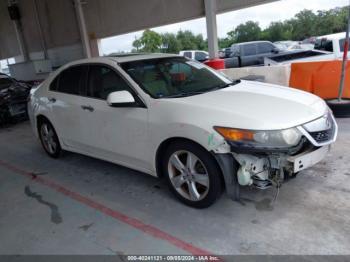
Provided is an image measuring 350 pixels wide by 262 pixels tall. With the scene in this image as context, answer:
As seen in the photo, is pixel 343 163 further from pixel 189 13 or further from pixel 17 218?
pixel 189 13

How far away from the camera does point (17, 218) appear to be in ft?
11.3

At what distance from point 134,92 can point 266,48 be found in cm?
1476

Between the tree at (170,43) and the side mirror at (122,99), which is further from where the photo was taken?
the tree at (170,43)

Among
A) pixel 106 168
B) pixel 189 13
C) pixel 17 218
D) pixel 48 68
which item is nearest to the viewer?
pixel 17 218

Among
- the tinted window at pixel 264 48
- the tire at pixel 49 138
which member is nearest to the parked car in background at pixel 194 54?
the tinted window at pixel 264 48

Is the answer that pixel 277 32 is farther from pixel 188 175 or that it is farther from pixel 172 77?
pixel 188 175

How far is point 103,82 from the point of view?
393cm

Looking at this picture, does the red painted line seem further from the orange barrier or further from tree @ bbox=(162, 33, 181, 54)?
tree @ bbox=(162, 33, 181, 54)

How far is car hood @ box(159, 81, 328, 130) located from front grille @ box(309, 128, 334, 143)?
0.15 metres

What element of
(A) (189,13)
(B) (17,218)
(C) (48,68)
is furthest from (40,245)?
(C) (48,68)

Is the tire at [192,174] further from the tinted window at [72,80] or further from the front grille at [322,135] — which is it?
the tinted window at [72,80]

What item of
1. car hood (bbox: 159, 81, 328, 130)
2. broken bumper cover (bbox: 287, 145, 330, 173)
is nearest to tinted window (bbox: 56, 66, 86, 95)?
car hood (bbox: 159, 81, 328, 130)

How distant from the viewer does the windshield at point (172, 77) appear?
3525 millimetres

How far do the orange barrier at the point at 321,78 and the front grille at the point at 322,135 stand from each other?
3.82 metres
